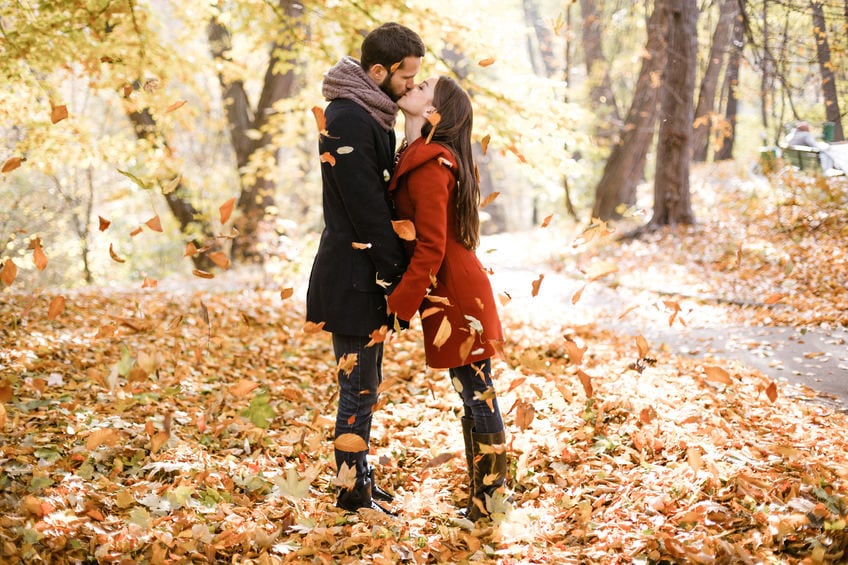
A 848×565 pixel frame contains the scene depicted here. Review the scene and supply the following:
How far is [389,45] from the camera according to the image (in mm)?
2402

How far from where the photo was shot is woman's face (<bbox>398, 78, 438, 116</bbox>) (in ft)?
8.04

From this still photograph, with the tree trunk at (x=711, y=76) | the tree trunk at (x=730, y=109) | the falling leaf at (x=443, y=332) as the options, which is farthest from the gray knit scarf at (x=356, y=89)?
the tree trunk at (x=730, y=109)

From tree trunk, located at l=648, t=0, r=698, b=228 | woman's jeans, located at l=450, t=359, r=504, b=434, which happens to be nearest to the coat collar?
woman's jeans, located at l=450, t=359, r=504, b=434

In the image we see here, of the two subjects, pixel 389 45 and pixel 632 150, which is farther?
pixel 632 150

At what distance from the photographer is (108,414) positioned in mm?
3373

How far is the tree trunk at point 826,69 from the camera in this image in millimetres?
4504

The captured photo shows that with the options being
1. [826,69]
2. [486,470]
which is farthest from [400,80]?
[826,69]

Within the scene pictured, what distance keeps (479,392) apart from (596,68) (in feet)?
41.6

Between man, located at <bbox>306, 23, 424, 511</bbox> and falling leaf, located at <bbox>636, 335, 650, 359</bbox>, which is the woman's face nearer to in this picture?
man, located at <bbox>306, 23, 424, 511</bbox>

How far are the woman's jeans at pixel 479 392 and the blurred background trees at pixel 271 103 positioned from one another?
1.04m

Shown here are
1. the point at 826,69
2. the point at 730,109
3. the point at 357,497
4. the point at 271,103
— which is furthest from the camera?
the point at 730,109

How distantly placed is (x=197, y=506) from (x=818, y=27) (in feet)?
18.0

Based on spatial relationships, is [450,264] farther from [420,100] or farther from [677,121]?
[677,121]

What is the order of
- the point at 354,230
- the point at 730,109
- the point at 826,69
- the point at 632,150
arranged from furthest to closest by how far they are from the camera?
the point at 730,109
the point at 632,150
the point at 826,69
the point at 354,230
